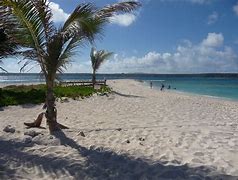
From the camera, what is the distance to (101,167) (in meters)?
A: 5.99

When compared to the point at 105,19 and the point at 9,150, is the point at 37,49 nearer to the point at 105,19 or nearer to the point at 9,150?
the point at 105,19

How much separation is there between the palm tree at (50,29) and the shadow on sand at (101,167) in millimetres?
2163

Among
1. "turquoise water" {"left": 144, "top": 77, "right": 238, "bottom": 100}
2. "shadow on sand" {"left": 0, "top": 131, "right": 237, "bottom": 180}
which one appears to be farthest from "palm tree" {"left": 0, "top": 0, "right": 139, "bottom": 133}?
"turquoise water" {"left": 144, "top": 77, "right": 238, "bottom": 100}

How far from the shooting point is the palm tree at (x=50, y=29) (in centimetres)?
784

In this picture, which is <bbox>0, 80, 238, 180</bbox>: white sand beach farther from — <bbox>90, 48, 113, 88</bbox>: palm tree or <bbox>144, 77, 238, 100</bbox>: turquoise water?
<bbox>144, 77, 238, 100</bbox>: turquoise water

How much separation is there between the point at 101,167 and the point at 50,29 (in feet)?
12.2

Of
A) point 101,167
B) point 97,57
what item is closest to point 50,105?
point 101,167

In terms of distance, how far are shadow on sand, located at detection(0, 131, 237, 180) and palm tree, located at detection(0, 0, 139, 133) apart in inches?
85.2

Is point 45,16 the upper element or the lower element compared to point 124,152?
upper

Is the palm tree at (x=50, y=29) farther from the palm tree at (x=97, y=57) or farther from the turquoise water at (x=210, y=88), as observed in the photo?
the turquoise water at (x=210, y=88)

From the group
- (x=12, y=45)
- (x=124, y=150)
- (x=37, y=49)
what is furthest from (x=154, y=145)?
(x=12, y=45)

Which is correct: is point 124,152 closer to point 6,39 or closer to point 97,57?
point 6,39

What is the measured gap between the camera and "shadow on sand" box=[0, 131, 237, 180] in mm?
5535

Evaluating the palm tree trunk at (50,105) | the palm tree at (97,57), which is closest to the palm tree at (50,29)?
the palm tree trunk at (50,105)
